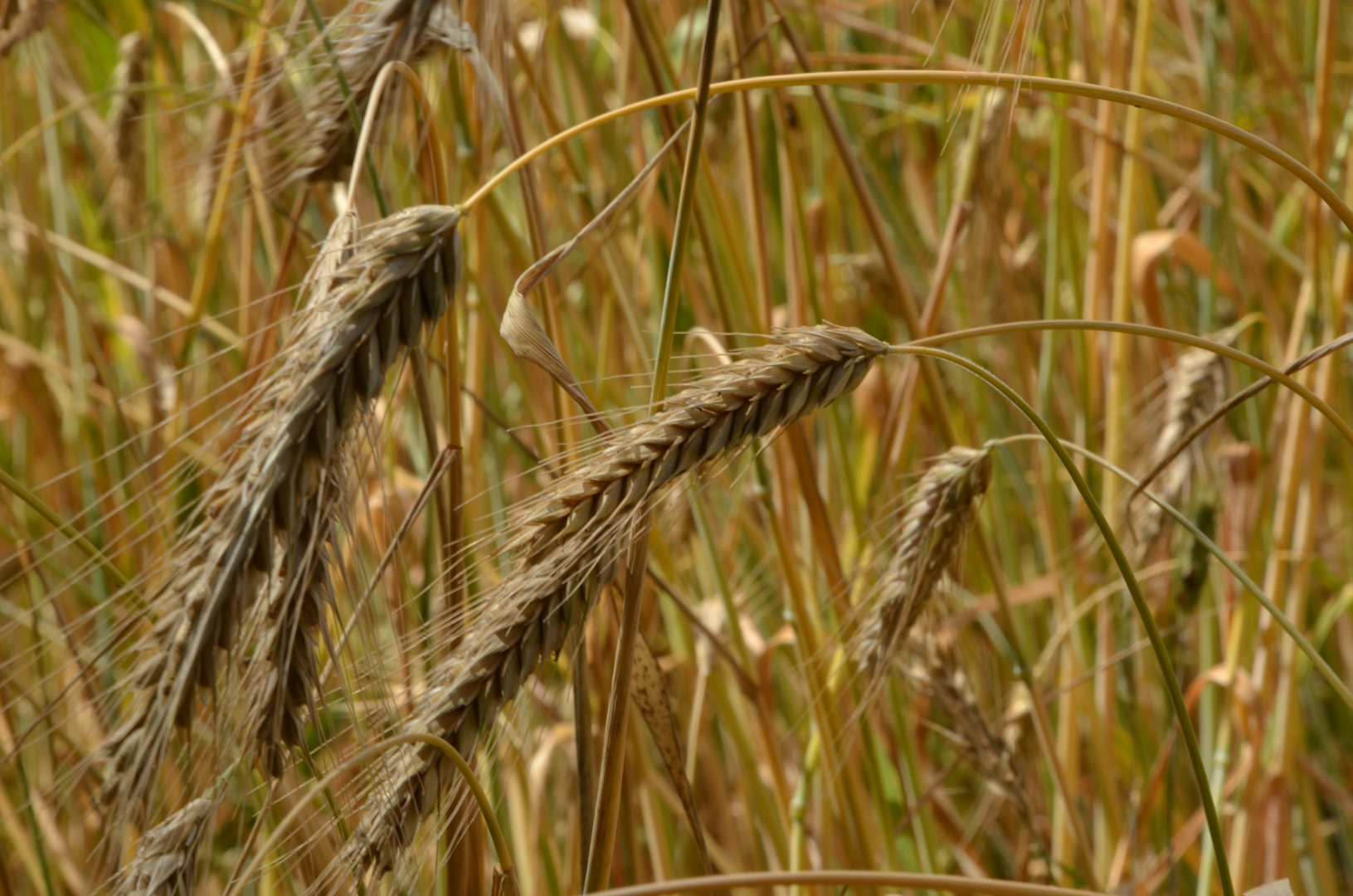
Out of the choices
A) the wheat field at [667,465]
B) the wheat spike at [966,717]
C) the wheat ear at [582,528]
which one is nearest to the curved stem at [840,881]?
the wheat field at [667,465]

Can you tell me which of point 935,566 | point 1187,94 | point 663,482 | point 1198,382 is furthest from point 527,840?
point 1187,94

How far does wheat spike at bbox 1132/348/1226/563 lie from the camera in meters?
1.03

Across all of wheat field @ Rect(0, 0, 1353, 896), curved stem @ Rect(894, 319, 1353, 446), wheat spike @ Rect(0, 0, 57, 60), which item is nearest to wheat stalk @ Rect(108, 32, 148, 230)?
wheat field @ Rect(0, 0, 1353, 896)

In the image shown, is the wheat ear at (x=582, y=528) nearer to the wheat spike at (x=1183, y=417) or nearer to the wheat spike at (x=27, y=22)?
the wheat spike at (x=1183, y=417)

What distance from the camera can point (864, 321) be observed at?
1.61 metres

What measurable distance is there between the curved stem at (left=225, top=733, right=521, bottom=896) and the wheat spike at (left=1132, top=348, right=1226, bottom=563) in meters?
0.76

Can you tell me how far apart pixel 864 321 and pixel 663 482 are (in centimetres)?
119

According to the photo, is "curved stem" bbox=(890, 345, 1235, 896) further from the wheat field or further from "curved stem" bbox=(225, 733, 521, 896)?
"curved stem" bbox=(225, 733, 521, 896)

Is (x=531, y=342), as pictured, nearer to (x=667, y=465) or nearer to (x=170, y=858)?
(x=667, y=465)

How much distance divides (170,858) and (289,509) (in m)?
0.19

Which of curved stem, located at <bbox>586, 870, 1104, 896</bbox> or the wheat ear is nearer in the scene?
curved stem, located at <bbox>586, 870, 1104, 896</bbox>

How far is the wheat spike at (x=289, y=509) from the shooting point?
1.42 feet

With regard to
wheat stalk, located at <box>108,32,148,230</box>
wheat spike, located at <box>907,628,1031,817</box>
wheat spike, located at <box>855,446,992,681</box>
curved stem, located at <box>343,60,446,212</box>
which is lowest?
wheat spike, located at <box>907,628,1031,817</box>

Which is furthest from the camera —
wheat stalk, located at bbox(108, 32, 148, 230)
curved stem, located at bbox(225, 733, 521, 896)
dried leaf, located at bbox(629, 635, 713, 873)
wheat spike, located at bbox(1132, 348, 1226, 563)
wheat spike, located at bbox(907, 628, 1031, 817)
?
wheat stalk, located at bbox(108, 32, 148, 230)
